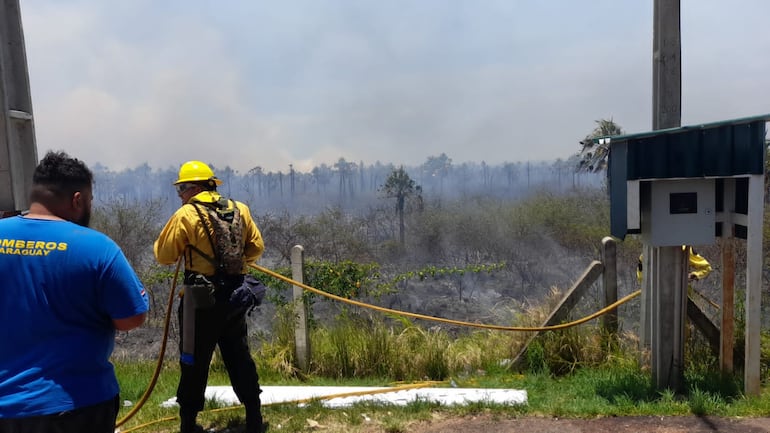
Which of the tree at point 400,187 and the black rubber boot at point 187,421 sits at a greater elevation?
the tree at point 400,187

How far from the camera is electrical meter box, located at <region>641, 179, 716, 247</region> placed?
4.67 metres

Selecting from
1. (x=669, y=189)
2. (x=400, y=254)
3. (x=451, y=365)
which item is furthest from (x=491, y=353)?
(x=400, y=254)

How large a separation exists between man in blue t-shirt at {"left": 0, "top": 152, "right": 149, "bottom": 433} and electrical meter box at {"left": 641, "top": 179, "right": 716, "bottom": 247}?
3981 millimetres

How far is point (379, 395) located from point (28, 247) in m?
3.39

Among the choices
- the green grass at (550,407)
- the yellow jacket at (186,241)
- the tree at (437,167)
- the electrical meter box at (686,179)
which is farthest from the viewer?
the tree at (437,167)

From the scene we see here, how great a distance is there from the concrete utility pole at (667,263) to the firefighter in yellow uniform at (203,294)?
325 cm

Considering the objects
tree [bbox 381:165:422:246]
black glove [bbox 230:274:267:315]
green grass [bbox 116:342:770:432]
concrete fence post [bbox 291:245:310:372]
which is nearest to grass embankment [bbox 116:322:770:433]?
green grass [bbox 116:342:770:432]

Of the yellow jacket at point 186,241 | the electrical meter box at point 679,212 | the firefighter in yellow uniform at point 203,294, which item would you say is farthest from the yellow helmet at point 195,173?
the electrical meter box at point 679,212

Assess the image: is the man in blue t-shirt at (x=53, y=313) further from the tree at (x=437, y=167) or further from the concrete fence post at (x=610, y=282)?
the tree at (x=437, y=167)

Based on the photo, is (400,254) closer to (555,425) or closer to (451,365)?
(451,365)

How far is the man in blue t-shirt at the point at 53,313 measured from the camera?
84.7 inches

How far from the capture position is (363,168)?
55.2 metres

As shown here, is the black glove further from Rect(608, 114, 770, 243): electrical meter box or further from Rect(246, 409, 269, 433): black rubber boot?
Rect(608, 114, 770, 243): electrical meter box

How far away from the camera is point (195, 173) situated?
4.06m
